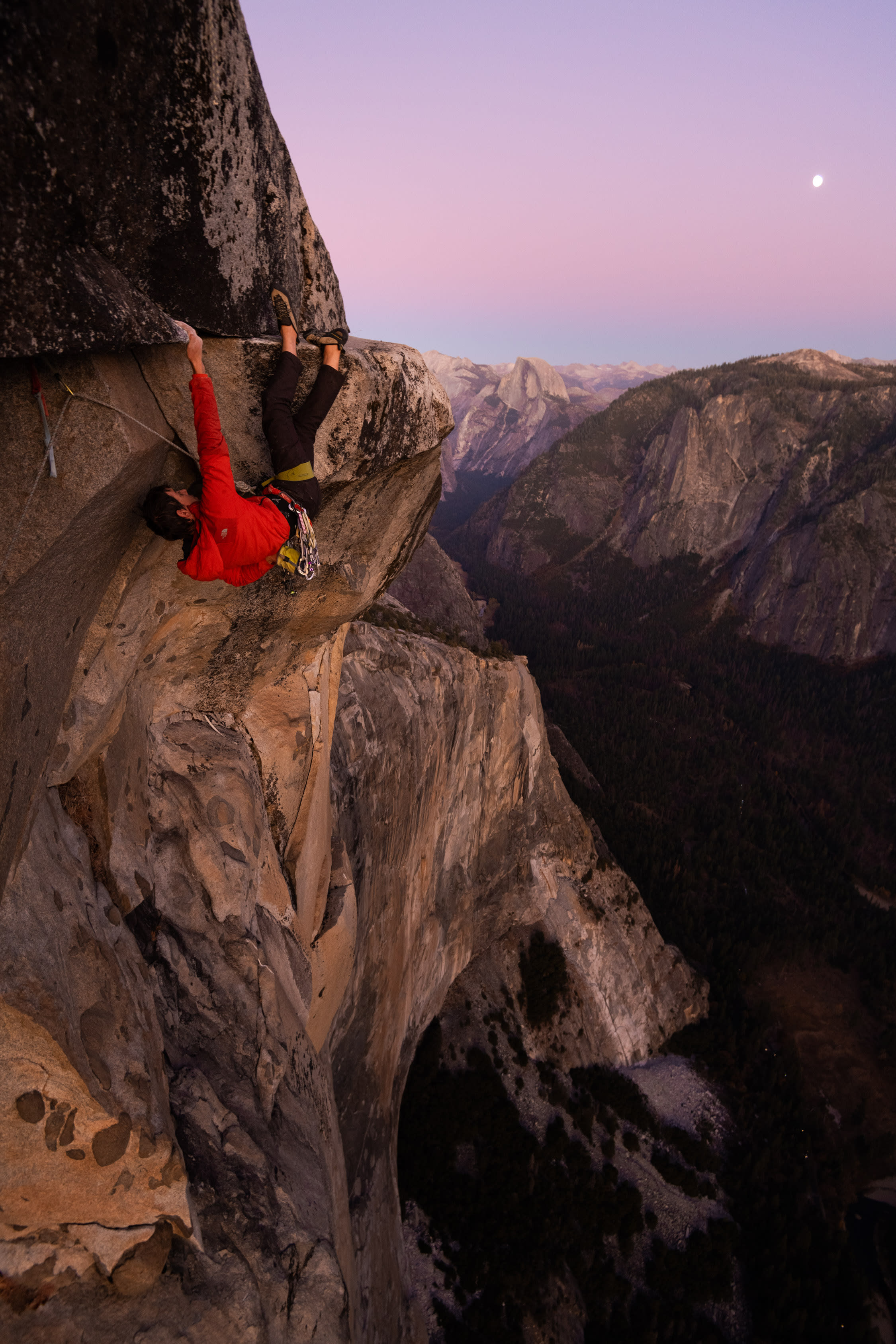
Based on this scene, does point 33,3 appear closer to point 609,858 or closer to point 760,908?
point 609,858

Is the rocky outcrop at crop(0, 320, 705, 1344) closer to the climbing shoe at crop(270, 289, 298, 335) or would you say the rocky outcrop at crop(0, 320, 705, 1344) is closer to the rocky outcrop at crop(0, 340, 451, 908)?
the rocky outcrop at crop(0, 340, 451, 908)

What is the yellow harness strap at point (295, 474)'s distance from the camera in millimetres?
5848

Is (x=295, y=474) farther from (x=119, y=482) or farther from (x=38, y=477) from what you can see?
(x=38, y=477)

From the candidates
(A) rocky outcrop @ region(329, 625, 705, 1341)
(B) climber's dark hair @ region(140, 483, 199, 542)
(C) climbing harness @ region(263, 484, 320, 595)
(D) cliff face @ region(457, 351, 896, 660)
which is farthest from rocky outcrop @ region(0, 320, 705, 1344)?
(D) cliff face @ region(457, 351, 896, 660)

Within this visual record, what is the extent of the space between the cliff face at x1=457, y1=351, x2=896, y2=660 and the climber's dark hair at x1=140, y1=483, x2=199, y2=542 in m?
97.3

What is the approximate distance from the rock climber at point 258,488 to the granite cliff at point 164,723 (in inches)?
9.5

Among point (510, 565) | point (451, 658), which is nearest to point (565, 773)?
point (451, 658)

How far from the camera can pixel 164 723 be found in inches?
320

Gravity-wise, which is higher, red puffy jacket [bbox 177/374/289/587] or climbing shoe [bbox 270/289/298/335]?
climbing shoe [bbox 270/289/298/335]

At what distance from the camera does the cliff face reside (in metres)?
84.3

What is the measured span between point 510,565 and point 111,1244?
4949 inches

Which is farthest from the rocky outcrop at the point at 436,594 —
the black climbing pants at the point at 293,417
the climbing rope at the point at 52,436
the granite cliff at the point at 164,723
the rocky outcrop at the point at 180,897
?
the climbing rope at the point at 52,436

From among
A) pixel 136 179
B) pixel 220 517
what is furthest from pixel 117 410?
pixel 136 179

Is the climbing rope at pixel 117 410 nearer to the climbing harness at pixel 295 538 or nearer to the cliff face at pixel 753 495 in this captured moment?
the climbing harness at pixel 295 538
